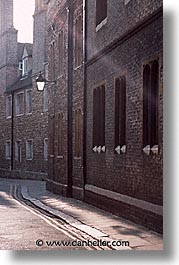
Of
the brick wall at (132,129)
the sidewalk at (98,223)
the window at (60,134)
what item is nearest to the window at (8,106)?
the window at (60,134)

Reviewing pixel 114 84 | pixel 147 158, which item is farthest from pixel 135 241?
pixel 114 84

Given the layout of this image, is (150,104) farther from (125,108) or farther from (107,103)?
(107,103)

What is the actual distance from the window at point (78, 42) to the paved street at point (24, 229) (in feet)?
11.7

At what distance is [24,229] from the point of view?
28.9ft

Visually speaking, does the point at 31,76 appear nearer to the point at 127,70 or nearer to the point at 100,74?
the point at 100,74

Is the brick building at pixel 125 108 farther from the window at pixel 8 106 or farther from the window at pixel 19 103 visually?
the window at pixel 8 106

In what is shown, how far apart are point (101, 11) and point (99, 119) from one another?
2144 millimetres

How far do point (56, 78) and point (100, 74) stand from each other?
4.70 metres

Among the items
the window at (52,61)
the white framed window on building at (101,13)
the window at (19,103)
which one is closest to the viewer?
the white framed window on building at (101,13)

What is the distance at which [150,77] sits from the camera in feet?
27.4

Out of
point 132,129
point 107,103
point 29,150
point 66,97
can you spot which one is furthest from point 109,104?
point 29,150

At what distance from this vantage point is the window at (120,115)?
32.0 ft

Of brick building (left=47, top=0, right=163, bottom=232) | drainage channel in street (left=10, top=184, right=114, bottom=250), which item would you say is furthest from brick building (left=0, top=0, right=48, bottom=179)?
drainage channel in street (left=10, top=184, right=114, bottom=250)

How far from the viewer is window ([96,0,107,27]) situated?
1164 centimetres
